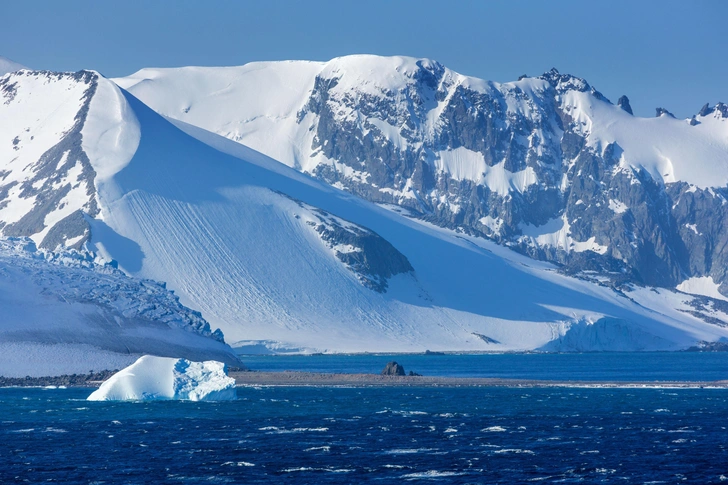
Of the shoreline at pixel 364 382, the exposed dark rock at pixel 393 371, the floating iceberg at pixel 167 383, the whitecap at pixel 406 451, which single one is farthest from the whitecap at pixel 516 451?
the exposed dark rock at pixel 393 371

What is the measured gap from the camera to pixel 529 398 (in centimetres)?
11919

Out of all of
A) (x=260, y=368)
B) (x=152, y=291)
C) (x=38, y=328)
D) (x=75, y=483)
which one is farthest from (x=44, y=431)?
(x=260, y=368)

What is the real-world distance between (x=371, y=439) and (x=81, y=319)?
6921 centimetres

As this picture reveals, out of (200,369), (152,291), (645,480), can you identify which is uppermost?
(152,291)

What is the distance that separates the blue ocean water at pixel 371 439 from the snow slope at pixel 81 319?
55.0 feet

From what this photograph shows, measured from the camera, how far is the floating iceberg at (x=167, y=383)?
115938 millimetres

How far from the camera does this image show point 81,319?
147m

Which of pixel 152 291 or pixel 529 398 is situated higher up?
pixel 152 291

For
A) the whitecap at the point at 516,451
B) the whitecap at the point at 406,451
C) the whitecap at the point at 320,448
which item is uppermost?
the whitecap at the point at 320,448

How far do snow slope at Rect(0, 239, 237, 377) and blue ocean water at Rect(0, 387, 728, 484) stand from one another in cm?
1678

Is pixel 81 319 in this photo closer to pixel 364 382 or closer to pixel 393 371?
pixel 364 382

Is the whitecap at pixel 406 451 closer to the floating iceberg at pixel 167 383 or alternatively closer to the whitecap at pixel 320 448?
the whitecap at pixel 320 448

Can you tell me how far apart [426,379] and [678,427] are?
5503cm

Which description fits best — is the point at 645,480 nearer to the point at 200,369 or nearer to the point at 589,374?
the point at 200,369
